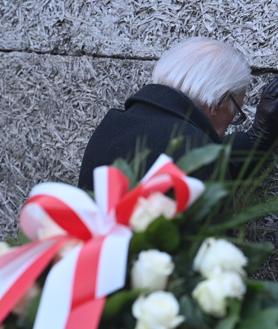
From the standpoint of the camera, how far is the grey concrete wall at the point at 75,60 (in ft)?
9.48

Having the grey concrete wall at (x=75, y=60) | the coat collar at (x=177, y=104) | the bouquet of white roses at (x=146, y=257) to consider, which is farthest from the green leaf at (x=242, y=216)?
the grey concrete wall at (x=75, y=60)

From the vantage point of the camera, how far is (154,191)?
1292 millimetres

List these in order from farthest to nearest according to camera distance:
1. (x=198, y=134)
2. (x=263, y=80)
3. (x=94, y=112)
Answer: (x=94, y=112), (x=263, y=80), (x=198, y=134)

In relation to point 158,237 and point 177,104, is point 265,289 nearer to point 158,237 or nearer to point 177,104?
point 158,237

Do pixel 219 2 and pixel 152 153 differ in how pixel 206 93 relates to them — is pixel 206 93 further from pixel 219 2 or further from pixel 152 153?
pixel 219 2

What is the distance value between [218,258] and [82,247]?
0.22 metres

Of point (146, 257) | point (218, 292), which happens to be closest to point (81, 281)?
point (146, 257)

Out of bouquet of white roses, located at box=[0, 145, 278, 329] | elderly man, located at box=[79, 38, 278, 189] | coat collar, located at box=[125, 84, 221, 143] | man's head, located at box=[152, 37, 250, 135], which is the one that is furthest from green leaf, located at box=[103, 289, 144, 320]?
man's head, located at box=[152, 37, 250, 135]

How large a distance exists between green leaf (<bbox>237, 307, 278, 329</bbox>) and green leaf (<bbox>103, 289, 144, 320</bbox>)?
161 millimetres

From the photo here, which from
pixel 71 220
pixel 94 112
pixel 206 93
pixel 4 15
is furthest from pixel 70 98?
pixel 71 220

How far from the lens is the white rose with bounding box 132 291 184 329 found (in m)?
1.17

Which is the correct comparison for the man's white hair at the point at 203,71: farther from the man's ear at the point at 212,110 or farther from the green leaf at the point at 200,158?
the green leaf at the point at 200,158

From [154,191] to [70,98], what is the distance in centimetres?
193

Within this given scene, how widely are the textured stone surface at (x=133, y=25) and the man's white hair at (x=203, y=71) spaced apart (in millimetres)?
530
